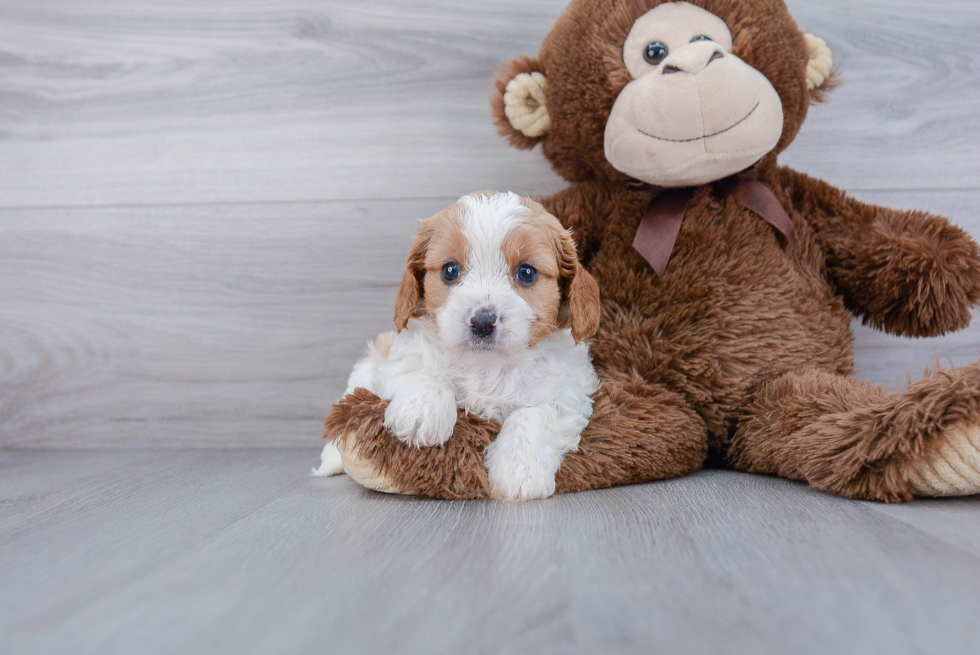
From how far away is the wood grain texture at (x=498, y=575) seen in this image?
1.68 ft

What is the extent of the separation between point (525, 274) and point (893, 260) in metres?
0.64

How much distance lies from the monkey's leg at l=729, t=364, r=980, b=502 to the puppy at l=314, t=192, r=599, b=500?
301mm

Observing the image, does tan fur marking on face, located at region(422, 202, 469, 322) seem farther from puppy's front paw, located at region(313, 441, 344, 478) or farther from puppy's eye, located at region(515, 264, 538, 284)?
puppy's front paw, located at region(313, 441, 344, 478)

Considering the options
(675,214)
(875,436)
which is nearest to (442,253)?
(675,214)

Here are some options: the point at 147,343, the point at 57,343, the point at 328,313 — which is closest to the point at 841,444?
the point at 328,313

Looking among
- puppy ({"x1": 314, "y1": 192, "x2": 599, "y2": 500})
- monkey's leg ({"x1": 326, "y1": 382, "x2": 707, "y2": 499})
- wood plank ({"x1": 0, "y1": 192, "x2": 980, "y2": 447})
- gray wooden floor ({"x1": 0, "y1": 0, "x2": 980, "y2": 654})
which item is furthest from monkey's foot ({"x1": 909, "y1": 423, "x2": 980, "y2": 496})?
wood plank ({"x1": 0, "y1": 192, "x2": 980, "y2": 447})

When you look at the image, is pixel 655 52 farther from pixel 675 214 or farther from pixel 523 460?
pixel 523 460

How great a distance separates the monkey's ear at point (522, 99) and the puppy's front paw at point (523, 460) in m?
0.54

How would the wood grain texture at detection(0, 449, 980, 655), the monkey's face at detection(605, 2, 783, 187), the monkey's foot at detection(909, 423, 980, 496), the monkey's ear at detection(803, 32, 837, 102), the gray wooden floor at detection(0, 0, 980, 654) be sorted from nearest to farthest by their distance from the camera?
the wood grain texture at detection(0, 449, 980, 655)
the monkey's foot at detection(909, 423, 980, 496)
the monkey's face at detection(605, 2, 783, 187)
the monkey's ear at detection(803, 32, 837, 102)
the gray wooden floor at detection(0, 0, 980, 654)

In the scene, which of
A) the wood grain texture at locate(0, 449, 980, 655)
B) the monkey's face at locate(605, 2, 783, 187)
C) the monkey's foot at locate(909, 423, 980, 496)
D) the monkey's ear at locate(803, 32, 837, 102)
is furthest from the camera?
the monkey's ear at locate(803, 32, 837, 102)

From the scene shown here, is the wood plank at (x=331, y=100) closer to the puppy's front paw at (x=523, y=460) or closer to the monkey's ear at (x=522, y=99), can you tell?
the monkey's ear at (x=522, y=99)

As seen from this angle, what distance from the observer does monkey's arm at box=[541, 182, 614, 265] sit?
1.17 metres

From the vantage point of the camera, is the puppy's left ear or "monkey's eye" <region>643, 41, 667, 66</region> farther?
"monkey's eye" <region>643, 41, 667, 66</region>

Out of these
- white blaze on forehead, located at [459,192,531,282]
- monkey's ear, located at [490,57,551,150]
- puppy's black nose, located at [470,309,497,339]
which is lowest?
puppy's black nose, located at [470,309,497,339]
